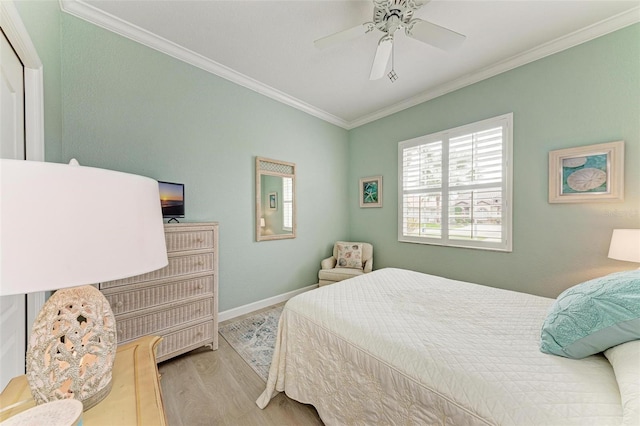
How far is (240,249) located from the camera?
2.82 meters

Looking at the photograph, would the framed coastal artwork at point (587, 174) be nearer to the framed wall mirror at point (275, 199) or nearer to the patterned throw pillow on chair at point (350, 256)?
the patterned throw pillow on chair at point (350, 256)

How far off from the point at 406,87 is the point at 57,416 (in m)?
3.64

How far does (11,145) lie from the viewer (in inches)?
41.4

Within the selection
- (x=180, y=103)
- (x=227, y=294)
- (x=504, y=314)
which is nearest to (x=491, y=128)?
(x=504, y=314)

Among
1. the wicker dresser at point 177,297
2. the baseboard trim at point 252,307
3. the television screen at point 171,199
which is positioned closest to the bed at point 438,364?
the wicker dresser at point 177,297

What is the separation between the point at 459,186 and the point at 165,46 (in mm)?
3487

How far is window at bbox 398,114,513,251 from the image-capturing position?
2.55 m

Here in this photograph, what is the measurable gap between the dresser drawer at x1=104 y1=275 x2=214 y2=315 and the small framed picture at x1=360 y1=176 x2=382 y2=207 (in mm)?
2597

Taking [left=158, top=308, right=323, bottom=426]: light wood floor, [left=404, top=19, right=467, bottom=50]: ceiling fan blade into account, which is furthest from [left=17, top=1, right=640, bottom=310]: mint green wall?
[left=404, top=19, right=467, bottom=50]: ceiling fan blade

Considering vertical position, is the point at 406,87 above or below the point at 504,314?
above

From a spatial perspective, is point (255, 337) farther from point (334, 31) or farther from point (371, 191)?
point (334, 31)

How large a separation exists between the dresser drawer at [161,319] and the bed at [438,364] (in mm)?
940

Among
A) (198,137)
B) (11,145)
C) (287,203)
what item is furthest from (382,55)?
(11,145)

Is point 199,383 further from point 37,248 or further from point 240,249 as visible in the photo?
point 37,248
